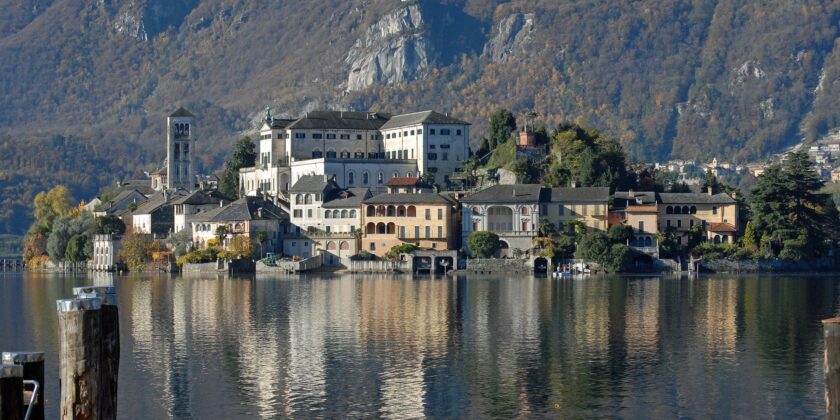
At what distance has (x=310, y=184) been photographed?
139 metres

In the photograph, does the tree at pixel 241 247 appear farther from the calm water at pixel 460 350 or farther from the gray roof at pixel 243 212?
the calm water at pixel 460 350

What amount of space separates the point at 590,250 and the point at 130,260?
128 ft

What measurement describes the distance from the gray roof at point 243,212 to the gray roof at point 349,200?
4.56m

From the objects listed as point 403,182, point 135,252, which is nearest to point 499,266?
point 403,182

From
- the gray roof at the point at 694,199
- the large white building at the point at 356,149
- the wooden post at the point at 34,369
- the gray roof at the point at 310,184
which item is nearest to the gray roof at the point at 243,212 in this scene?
the gray roof at the point at 310,184

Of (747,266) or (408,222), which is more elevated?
(408,222)

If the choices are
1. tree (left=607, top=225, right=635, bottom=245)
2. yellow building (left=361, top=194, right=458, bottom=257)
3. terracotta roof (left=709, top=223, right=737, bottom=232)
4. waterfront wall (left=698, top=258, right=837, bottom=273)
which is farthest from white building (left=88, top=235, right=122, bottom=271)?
terracotta roof (left=709, top=223, right=737, bottom=232)

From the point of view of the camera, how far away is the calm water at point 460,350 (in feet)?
164

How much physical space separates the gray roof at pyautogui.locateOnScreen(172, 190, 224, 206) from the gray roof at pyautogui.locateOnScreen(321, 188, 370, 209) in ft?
44.0

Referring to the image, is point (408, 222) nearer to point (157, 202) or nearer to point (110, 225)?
point (110, 225)

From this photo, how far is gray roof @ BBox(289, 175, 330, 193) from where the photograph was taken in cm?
13762

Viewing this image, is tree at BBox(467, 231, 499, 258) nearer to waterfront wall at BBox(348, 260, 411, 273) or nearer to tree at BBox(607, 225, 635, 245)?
waterfront wall at BBox(348, 260, 411, 273)

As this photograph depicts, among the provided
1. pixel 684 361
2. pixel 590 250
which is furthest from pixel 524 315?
pixel 590 250

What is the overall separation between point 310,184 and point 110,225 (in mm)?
19148
